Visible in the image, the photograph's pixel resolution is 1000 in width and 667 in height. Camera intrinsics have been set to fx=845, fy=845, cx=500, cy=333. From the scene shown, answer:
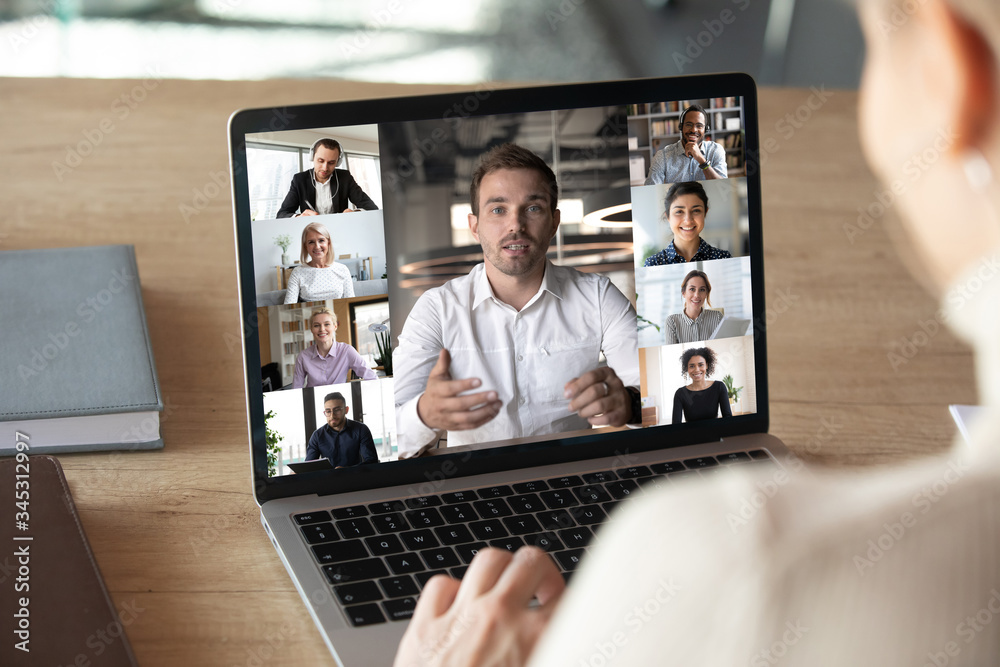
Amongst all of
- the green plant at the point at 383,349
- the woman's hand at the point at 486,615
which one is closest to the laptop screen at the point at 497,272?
the green plant at the point at 383,349

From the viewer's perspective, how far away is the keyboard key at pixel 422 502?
0.70 m

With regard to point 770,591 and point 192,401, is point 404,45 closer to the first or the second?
point 192,401

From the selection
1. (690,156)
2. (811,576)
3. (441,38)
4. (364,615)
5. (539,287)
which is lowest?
(364,615)

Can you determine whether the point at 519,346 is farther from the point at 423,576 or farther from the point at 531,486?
the point at 423,576

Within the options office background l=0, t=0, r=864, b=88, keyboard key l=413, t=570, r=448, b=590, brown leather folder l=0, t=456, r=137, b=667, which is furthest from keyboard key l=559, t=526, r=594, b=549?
office background l=0, t=0, r=864, b=88

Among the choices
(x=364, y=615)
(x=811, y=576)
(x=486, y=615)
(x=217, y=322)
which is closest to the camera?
(x=811, y=576)

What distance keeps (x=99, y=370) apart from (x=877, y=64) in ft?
2.48

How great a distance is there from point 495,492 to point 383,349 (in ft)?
0.51

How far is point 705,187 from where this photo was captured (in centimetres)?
80

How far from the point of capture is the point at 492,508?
700mm

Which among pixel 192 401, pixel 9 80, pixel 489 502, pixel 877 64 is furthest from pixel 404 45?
pixel 877 64

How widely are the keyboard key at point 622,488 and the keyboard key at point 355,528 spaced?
8.2 inches

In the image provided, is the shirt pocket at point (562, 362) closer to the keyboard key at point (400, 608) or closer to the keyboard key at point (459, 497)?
the keyboard key at point (459, 497)

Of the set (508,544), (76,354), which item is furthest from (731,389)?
(76,354)
